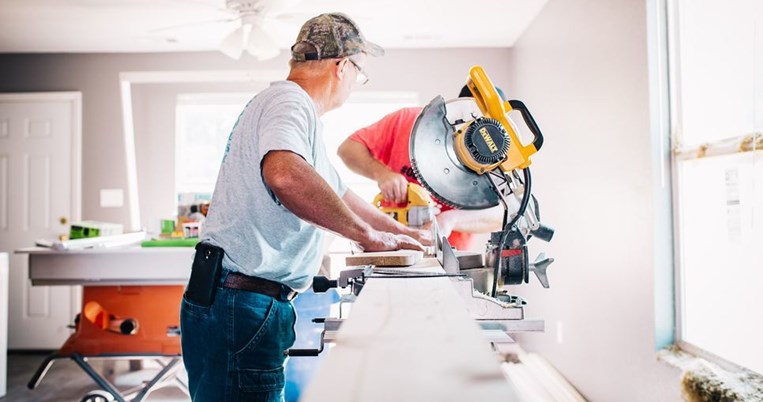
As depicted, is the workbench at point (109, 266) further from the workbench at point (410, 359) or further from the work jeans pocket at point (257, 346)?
the workbench at point (410, 359)

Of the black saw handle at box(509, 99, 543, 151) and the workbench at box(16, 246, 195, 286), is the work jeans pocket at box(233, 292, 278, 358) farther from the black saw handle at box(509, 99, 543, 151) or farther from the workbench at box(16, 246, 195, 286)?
the workbench at box(16, 246, 195, 286)

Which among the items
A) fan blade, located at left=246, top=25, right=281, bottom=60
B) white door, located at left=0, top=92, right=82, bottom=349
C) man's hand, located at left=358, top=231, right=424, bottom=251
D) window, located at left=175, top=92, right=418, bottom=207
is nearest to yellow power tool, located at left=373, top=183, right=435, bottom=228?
man's hand, located at left=358, top=231, right=424, bottom=251

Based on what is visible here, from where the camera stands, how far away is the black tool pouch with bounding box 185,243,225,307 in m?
1.30

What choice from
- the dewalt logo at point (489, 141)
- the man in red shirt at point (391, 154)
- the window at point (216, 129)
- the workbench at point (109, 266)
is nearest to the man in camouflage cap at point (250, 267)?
the dewalt logo at point (489, 141)

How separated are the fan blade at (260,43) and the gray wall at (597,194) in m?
1.67

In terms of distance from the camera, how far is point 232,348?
1.30 metres

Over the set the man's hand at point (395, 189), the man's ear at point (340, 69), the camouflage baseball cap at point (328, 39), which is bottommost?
the man's hand at point (395, 189)

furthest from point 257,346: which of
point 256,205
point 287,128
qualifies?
point 287,128

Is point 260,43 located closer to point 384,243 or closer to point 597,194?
point 597,194

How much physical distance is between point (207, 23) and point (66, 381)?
2351 mm

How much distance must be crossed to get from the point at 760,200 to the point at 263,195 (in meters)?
1.48

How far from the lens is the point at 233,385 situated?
1.30 meters

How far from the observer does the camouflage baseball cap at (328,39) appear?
1.40 meters

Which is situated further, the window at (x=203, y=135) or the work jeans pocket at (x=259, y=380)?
the window at (x=203, y=135)
